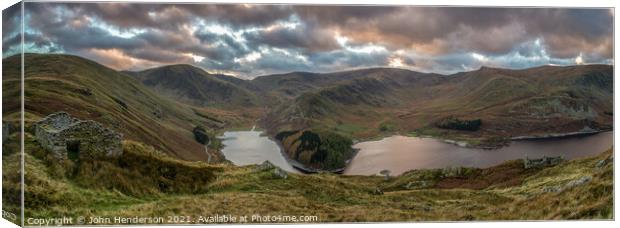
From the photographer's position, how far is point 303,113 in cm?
2744

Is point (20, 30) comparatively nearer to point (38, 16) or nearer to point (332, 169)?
point (38, 16)

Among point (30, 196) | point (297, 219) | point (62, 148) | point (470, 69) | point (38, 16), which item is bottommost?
point (297, 219)

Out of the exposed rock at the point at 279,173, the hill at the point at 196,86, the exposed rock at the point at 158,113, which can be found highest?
the hill at the point at 196,86

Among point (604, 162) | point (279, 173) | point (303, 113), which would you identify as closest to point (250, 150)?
point (279, 173)

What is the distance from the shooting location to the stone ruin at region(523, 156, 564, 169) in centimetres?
2511

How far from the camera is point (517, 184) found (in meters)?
24.8

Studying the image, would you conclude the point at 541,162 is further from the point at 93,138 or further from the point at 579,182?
the point at 93,138

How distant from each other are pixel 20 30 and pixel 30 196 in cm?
671

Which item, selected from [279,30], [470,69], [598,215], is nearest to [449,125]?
[470,69]

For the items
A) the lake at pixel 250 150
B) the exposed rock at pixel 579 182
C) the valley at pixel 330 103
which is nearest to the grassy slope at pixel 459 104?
the valley at pixel 330 103

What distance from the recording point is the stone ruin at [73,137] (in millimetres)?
18906

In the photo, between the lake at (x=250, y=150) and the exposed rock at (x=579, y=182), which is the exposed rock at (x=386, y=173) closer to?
the lake at (x=250, y=150)

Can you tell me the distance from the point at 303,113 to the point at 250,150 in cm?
406

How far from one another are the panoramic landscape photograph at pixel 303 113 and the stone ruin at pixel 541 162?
0.18 metres
